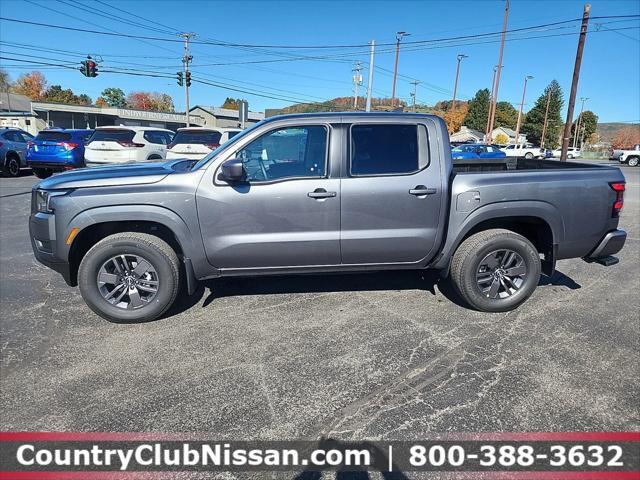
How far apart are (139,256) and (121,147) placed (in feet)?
32.3

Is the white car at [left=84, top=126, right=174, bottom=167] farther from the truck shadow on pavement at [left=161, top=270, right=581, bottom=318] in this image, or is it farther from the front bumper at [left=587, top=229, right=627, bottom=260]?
the front bumper at [left=587, top=229, right=627, bottom=260]

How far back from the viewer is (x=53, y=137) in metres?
13.5

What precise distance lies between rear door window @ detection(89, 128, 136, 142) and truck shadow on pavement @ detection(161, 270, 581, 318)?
9378 millimetres

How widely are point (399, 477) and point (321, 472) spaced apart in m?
0.41

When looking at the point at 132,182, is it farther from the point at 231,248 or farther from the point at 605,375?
the point at 605,375

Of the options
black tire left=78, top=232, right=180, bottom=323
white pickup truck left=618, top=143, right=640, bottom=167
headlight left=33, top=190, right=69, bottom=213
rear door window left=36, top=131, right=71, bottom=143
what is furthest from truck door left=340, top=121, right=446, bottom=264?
white pickup truck left=618, top=143, right=640, bottom=167

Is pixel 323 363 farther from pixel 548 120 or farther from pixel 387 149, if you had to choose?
pixel 548 120

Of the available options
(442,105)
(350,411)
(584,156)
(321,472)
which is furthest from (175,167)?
(442,105)

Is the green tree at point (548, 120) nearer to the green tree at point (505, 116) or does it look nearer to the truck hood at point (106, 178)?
the green tree at point (505, 116)

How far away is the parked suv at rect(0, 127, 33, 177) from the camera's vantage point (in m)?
14.0

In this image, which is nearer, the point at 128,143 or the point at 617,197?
the point at 617,197

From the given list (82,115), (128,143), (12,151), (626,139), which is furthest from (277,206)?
(626,139)

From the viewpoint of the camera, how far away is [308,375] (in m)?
3.08

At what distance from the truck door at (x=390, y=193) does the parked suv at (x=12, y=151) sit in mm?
14932
